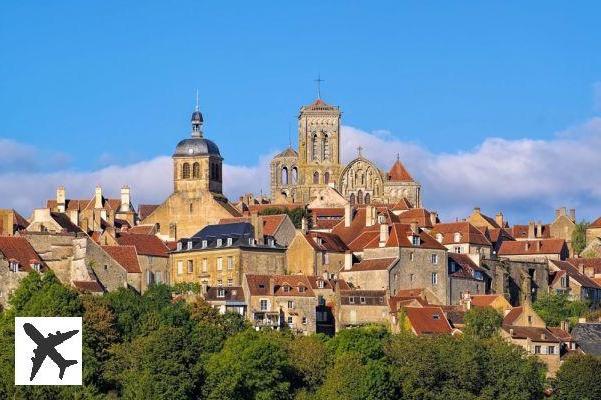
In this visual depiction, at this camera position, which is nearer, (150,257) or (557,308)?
(150,257)

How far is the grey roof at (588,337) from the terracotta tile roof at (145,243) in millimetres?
A: 22081

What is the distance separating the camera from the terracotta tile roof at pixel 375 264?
8300 cm

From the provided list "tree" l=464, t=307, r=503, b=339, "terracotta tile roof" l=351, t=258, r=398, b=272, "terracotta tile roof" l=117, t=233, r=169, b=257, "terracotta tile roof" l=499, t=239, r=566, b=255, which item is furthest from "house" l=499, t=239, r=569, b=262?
"terracotta tile roof" l=117, t=233, r=169, b=257

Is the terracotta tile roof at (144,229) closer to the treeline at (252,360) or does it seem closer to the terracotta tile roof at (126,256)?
the terracotta tile roof at (126,256)

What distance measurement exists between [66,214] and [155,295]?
645 inches

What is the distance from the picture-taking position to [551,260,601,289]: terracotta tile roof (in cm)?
9562

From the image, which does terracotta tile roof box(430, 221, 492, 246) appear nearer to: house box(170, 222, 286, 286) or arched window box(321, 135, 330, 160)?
house box(170, 222, 286, 286)

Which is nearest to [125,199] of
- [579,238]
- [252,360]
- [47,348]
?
[579,238]

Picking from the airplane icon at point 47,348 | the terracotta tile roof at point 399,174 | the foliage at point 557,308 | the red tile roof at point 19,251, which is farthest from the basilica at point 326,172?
the airplane icon at point 47,348

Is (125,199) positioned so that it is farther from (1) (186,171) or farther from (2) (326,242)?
(2) (326,242)

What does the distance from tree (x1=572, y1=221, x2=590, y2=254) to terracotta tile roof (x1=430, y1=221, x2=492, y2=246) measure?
17555 mm

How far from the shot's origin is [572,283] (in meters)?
94.8

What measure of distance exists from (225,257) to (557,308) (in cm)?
1896

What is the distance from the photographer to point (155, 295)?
80.3m
